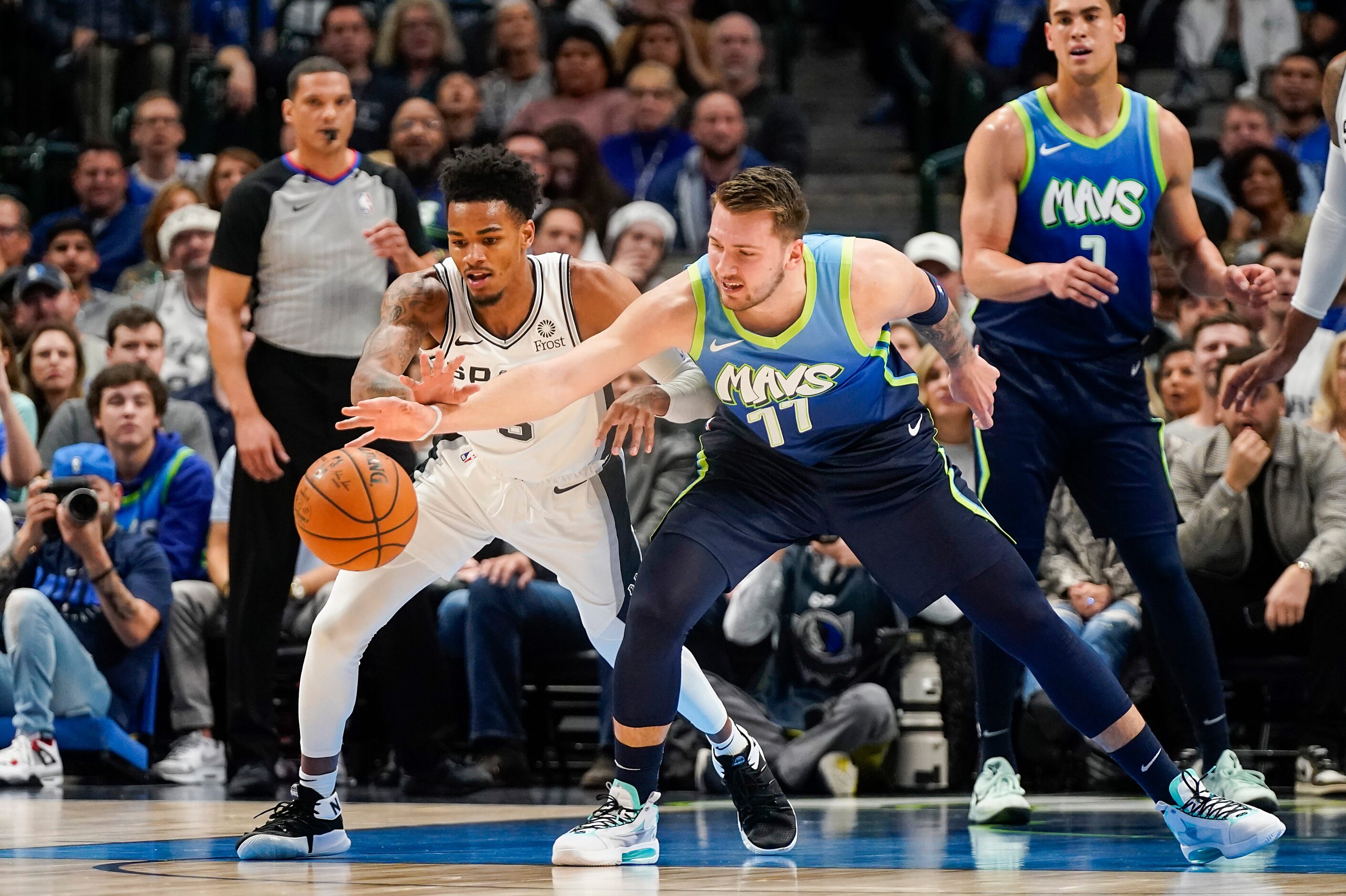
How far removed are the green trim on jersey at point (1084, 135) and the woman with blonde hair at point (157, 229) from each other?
548cm

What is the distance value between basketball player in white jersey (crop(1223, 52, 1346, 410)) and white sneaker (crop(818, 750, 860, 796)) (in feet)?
7.90

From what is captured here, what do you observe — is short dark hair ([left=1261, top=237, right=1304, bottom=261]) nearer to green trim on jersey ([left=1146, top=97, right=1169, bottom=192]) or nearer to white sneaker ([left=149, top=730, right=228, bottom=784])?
green trim on jersey ([left=1146, top=97, right=1169, bottom=192])

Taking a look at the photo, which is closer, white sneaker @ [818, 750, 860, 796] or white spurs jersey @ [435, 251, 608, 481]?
white spurs jersey @ [435, 251, 608, 481]

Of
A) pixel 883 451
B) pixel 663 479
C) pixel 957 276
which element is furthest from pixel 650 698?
pixel 957 276

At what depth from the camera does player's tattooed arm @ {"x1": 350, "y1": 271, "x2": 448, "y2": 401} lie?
14.0ft

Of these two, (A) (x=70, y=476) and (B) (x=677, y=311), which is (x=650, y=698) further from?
(A) (x=70, y=476)

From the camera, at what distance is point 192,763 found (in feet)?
25.0

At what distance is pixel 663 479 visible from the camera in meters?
7.96

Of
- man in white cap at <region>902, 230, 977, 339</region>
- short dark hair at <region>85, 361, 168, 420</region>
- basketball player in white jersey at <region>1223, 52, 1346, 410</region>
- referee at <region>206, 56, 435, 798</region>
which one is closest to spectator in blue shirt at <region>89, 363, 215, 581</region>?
short dark hair at <region>85, 361, 168, 420</region>

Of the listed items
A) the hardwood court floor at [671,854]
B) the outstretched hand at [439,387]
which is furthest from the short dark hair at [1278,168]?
the outstretched hand at [439,387]

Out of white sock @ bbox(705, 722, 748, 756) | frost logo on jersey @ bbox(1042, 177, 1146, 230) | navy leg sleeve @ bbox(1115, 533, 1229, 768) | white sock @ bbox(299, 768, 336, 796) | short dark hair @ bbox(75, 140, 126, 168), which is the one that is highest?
short dark hair @ bbox(75, 140, 126, 168)

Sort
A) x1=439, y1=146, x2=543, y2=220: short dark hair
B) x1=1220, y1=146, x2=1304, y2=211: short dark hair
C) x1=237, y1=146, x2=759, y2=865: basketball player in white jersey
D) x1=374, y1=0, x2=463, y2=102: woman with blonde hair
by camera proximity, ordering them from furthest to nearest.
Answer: x1=374, y1=0, x2=463, y2=102: woman with blonde hair
x1=1220, y1=146, x2=1304, y2=211: short dark hair
x1=439, y1=146, x2=543, y2=220: short dark hair
x1=237, y1=146, x2=759, y2=865: basketball player in white jersey

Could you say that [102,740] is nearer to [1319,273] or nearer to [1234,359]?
[1234,359]

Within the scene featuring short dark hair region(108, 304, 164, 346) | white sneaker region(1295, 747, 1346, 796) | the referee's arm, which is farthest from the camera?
short dark hair region(108, 304, 164, 346)
